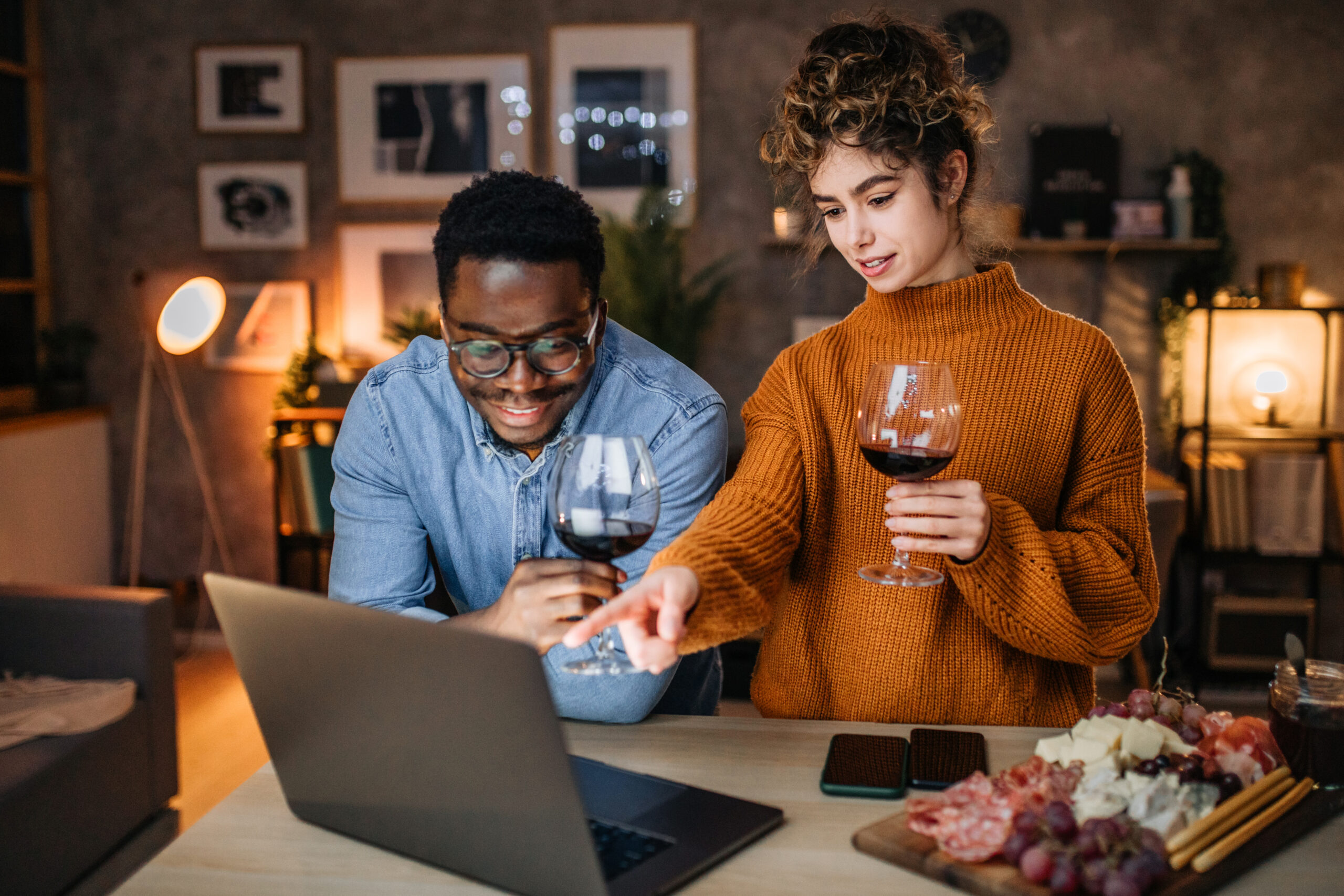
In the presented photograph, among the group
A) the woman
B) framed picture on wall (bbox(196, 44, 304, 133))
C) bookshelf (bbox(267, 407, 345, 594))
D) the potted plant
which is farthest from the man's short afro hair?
framed picture on wall (bbox(196, 44, 304, 133))

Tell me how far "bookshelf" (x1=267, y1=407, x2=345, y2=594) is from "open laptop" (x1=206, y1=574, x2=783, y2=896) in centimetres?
285

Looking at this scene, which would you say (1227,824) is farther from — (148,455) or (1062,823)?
(148,455)

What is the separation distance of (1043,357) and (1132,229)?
110 inches

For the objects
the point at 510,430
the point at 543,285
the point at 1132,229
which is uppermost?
the point at 1132,229

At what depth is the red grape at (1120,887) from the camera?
76 cm

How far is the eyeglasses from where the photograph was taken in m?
1.24

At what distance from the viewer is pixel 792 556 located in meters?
1.39

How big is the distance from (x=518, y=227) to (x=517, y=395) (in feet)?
0.65

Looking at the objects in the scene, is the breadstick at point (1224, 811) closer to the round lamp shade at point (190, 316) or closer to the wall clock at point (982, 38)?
the wall clock at point (982, 38)

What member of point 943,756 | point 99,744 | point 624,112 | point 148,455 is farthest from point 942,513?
point 148,455

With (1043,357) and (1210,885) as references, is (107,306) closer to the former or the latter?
(1043,357)

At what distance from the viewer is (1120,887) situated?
0.76 metres

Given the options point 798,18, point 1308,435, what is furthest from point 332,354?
point 1308,435

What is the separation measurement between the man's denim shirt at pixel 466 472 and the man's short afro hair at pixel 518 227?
0.16 meters
